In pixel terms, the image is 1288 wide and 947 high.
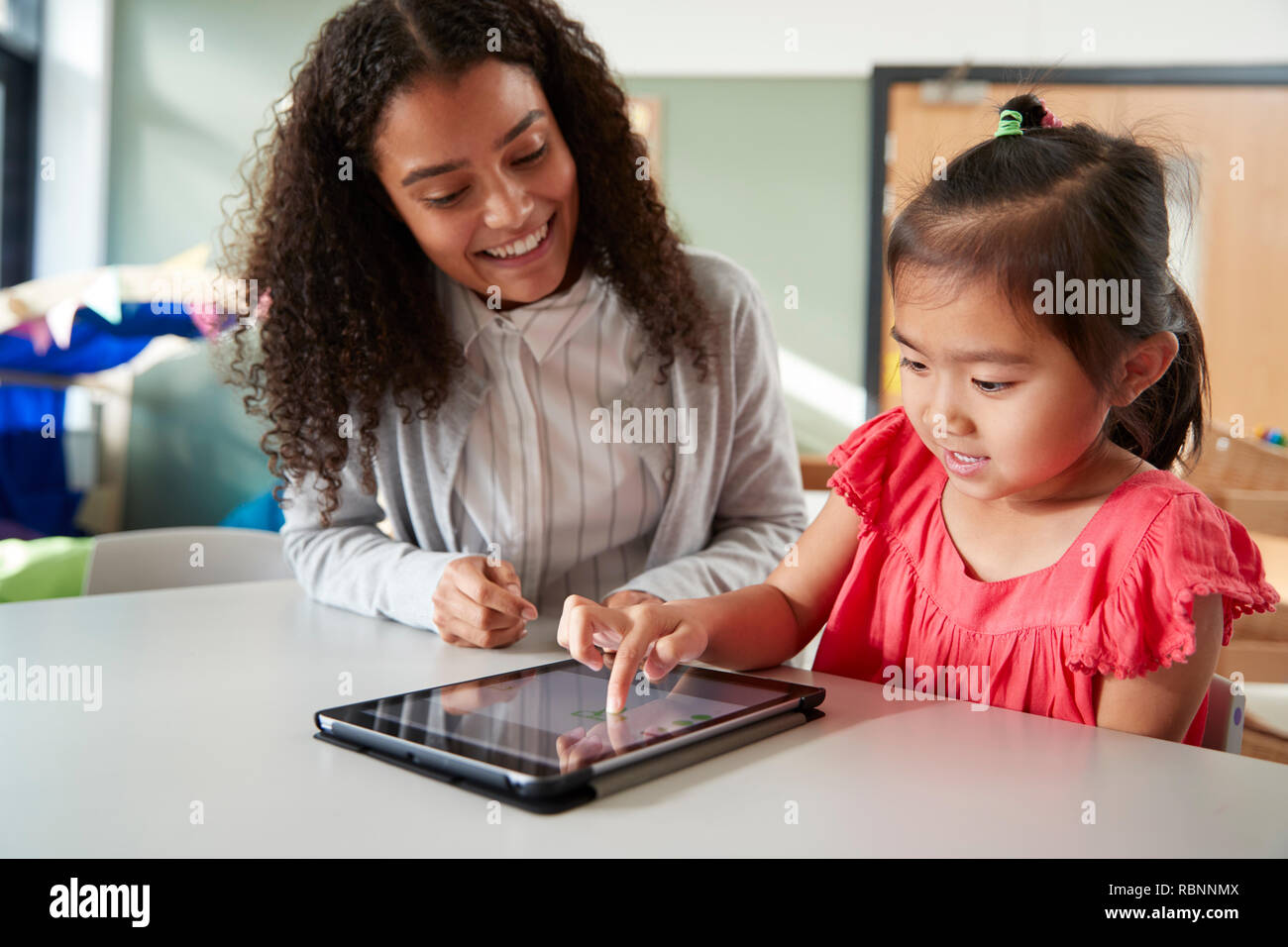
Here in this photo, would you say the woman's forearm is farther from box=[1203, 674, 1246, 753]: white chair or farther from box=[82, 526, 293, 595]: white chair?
box=[82, 526, 293, 595]: white chair

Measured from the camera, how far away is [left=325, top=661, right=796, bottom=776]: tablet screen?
558 millimetres

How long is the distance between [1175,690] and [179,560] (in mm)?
1267

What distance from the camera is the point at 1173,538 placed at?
743 mm

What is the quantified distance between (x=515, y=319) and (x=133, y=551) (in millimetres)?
671

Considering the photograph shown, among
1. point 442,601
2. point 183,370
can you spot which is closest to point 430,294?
point 442,601

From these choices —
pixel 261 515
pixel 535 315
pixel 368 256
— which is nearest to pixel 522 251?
pixel 535 315

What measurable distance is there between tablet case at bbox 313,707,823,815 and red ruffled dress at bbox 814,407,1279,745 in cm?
23

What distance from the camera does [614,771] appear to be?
21.2 inches

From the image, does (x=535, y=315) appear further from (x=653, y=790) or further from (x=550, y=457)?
(x=653, y=790)

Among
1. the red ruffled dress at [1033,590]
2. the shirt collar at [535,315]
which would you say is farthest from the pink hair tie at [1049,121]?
the shirt collar at [535,315]

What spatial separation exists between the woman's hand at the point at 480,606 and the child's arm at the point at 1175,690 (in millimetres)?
460

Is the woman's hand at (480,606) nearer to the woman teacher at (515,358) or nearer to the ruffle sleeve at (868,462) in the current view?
the woman teacher at (515,358)

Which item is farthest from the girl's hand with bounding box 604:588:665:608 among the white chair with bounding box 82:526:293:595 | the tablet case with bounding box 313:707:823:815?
the white chair with bounding box 82:526:293:595
